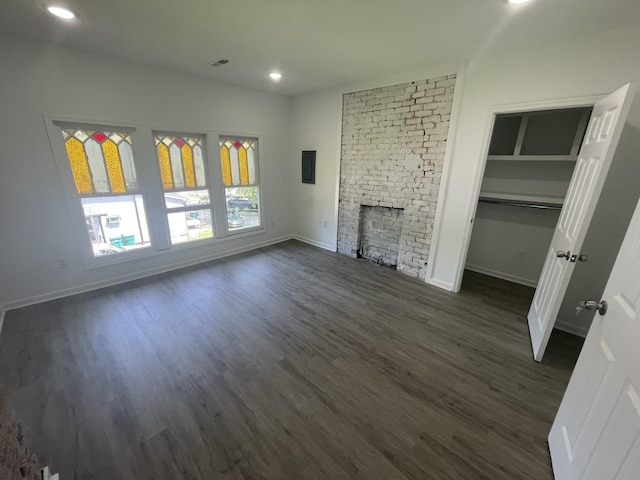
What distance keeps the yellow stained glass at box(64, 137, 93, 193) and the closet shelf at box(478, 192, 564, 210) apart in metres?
4.99

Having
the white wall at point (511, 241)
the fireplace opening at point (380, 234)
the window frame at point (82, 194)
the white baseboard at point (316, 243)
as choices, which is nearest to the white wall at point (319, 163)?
the white baseboard at point (316, 243)

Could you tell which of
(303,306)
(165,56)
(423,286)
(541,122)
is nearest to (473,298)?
(423,286)

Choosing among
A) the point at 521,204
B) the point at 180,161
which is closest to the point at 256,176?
the point at 180,161

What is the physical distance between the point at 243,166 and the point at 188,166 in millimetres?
895

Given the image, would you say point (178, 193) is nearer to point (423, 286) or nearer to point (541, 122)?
point (423, 286)

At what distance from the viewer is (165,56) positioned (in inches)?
110

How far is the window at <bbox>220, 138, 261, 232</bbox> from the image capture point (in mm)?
4141

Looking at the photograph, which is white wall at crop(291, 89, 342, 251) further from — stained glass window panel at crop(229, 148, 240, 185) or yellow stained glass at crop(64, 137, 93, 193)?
yellow stained glass at crop(64, 137, 93, 193)

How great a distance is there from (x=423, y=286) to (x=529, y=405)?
171cm

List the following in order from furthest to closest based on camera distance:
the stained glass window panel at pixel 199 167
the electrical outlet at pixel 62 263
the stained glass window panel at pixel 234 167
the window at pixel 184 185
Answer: the stained glass window panel at pixel 234 167 < the stained glass window panel at pixel 199 167 < the window at pixel 184 185 < the electrical outlet at pixel 62 263

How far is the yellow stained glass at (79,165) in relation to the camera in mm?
2822

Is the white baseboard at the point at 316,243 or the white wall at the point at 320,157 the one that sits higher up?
the white wall at the point at 320,157

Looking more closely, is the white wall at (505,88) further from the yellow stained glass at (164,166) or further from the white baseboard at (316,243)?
the yellow stained glass at (164,166)

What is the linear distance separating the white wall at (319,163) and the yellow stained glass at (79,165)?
3.02m
